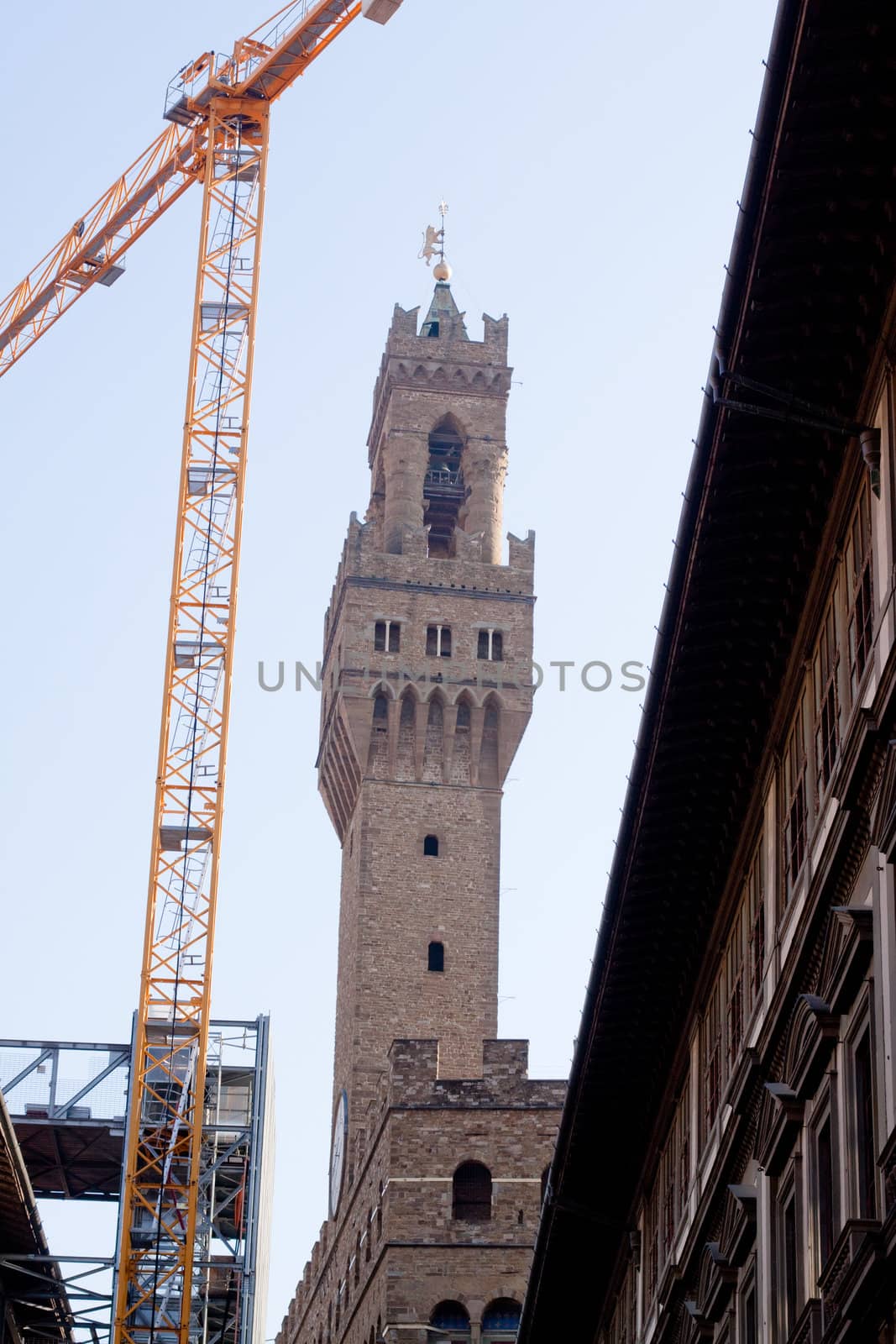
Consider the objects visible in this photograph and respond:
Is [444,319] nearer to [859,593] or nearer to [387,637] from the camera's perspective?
[387,637]

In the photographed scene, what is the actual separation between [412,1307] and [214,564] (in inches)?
861

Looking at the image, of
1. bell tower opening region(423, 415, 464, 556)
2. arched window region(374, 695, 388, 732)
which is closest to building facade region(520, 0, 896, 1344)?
arched window region(374, 695, 388, 732)

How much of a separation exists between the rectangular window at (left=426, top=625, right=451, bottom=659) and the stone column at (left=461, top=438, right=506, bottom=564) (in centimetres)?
291

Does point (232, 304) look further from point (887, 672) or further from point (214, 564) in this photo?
point (887, 672)

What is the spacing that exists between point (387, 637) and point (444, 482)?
7721 mm

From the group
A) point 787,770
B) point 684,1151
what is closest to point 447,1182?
point 684,1151

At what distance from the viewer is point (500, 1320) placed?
60469mm

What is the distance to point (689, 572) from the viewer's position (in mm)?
21828

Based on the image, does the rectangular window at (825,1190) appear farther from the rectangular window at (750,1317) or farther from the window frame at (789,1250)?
the rectangular window at (750,1317)

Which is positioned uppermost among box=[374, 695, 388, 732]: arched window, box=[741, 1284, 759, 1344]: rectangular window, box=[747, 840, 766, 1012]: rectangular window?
box=[374, 695, 388, 732]: arched window

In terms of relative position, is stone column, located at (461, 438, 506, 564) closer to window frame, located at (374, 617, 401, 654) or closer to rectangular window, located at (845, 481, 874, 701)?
window frame, located at (374, 617, 401, 654)

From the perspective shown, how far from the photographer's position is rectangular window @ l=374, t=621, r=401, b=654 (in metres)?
78.4

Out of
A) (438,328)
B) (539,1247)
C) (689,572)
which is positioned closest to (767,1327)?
(689,572)

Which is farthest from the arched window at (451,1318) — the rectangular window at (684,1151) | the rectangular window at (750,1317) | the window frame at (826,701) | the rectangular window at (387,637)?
the window frame at (826,701)
